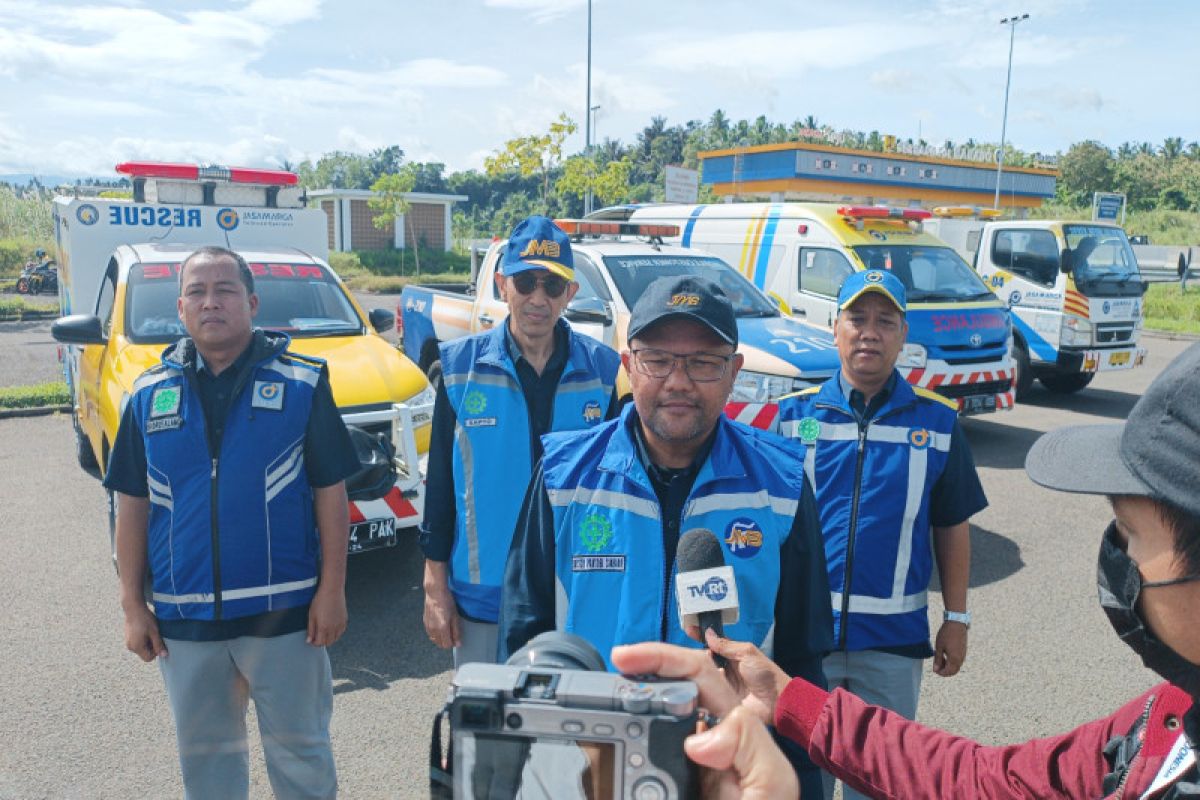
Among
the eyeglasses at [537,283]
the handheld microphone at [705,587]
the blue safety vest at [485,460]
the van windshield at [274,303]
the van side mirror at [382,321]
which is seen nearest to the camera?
the handheld microphone at [705,587]

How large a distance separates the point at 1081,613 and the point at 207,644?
15.7ft

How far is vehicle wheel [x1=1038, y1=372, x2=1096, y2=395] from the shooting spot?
40.8ft

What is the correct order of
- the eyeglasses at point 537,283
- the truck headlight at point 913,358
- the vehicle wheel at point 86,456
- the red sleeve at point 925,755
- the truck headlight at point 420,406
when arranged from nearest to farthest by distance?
the red sleeve at point 925,755 → the eyeglasses at point 537,283 → the truck headlight at point 420,406 → the vehicle wheel at point 86,456 → the truck headlight at point 913,358

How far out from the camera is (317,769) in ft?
10.1

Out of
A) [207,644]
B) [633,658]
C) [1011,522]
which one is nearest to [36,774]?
[207,644]

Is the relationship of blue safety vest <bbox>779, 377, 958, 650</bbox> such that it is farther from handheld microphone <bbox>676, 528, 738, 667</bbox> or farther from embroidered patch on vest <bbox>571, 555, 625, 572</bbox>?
handheld microphone <bbox>676, 528, 738, 667</bbox>

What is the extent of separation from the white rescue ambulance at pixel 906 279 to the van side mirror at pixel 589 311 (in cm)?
272

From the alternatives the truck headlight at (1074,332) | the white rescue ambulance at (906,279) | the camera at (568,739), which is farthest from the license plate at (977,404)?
the camera at (568,739)

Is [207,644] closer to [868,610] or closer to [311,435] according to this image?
[311,435]

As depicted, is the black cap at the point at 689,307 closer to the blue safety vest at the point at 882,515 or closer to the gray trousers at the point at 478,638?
the blue safety vest at the point at 882,515

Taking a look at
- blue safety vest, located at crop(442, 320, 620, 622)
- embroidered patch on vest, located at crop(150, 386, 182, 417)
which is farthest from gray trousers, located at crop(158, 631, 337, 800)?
embroidered patch on vest, located at crop(150, 386, 182, 417)

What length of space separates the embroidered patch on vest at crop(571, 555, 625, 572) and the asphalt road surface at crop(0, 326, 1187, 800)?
129 cm

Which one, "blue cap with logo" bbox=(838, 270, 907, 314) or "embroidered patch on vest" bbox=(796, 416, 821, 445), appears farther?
"blue cap with logo" bbox=(838, 270, 907, 314)

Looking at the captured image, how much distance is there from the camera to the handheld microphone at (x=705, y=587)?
137 cm
